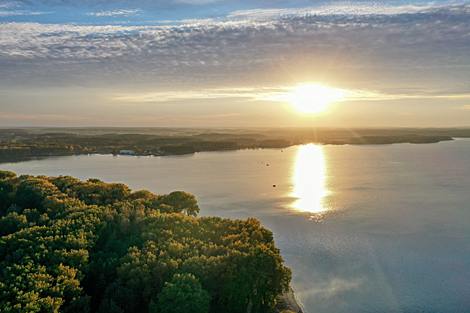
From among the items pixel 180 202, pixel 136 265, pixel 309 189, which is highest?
pixel 180 202

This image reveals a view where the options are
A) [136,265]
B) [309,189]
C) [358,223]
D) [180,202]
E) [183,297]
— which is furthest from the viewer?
[309,189]

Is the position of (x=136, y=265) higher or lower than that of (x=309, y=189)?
higher

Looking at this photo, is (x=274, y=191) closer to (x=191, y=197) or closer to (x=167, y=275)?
(x=191, y=197)

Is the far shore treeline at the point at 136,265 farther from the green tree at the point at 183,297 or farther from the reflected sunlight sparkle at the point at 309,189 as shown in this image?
the reflected sunlight sparkle at the point at 309,189

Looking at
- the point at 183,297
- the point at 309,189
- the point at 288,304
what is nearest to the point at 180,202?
the point at 288,304

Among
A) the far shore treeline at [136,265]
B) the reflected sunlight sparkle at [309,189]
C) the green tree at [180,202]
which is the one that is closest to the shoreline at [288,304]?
the far shore treeline at [136,265]

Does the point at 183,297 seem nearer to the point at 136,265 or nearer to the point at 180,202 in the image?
the point at 136,265

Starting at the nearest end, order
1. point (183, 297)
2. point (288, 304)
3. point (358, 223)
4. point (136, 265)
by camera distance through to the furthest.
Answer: point (183, 297), point (136, 265), point (288, 304), point (358, 223)
